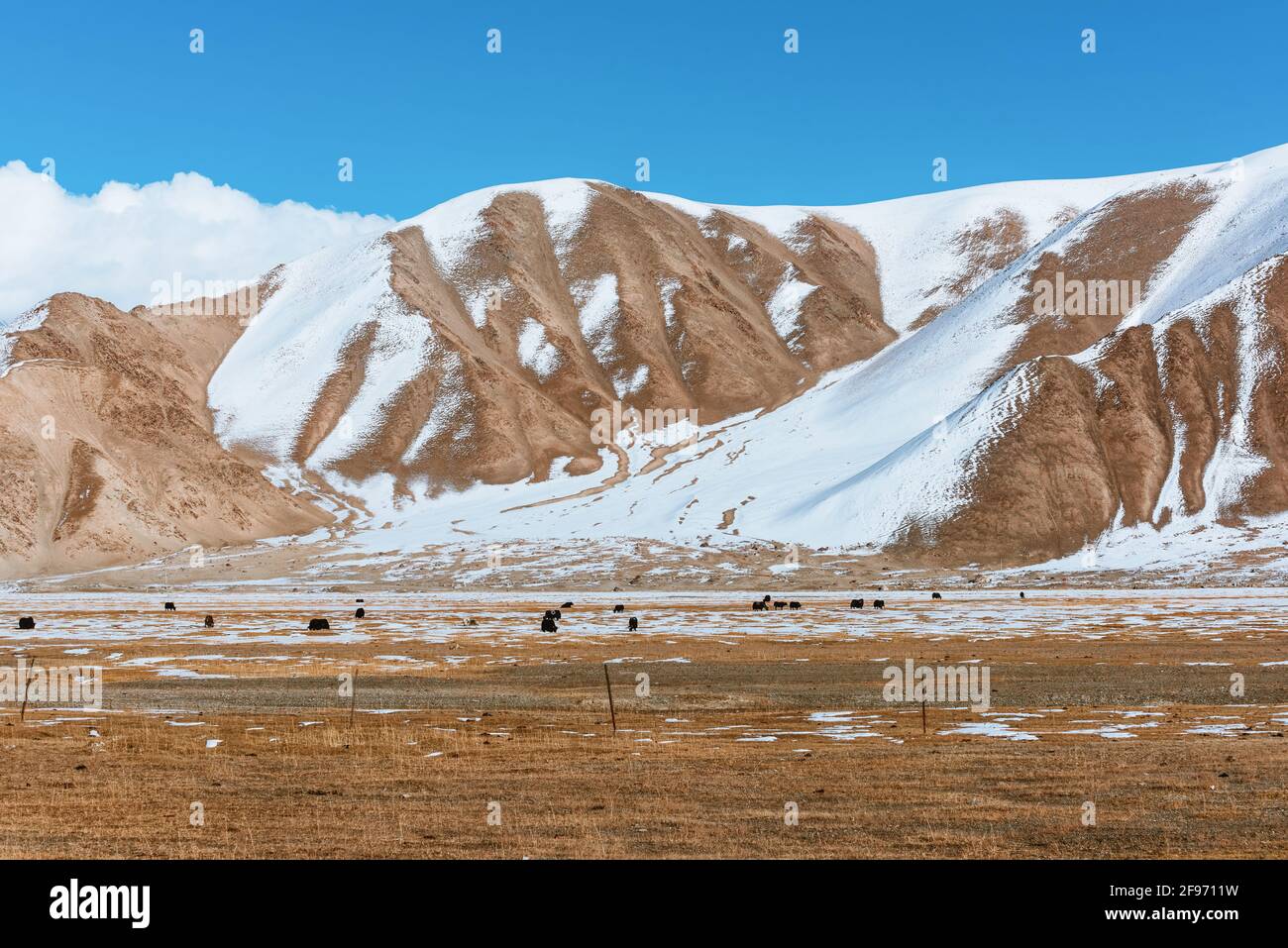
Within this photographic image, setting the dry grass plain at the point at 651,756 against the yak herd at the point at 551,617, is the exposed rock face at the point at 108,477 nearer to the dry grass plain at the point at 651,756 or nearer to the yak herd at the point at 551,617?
the yak herd at the point at 551,617

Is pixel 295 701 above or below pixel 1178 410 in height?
below

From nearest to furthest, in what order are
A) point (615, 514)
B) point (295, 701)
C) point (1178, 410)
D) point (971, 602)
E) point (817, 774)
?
1. point (817, 774)
2. point (295, 701)
3. point (971, 602)
4. point (1178, 410)
5. point (615, 514)

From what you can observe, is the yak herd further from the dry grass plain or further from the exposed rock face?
the exposed rock face

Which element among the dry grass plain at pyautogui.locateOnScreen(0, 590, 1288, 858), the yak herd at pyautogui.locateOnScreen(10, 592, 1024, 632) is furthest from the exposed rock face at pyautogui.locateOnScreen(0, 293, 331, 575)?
the dry grass plain at pyautogui.locateOnScreen(0, 590, 1288, 858)

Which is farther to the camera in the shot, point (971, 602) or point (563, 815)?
point (971, 602)

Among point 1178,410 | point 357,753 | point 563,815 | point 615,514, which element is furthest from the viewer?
point 615,514

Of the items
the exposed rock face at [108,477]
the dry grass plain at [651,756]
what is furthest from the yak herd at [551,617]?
the exposed rock face at [108,477]

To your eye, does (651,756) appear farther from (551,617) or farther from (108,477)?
(108,477)
